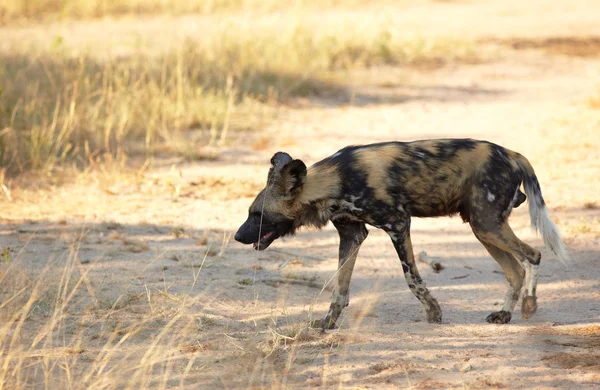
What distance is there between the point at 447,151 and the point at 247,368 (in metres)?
1.45

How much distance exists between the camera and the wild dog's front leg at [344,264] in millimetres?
4332

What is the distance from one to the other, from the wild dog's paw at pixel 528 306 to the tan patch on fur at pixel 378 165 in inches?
33.6

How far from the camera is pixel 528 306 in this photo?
4.38 meters

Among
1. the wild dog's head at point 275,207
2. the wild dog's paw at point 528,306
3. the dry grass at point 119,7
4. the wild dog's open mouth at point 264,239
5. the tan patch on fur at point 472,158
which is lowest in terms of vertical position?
the dry grass at point 119,7

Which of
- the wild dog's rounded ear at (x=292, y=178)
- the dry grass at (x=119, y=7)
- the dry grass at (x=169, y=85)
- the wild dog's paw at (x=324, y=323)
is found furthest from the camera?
the dry grass at (x=119, y=7)

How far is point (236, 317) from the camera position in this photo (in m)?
4.43

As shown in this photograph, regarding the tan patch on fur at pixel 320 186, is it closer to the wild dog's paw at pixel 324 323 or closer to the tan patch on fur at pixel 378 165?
the tan patch on fur at pixel 378 165

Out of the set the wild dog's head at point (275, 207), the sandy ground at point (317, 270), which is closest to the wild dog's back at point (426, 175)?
the wild dog's head at point (275, 207)

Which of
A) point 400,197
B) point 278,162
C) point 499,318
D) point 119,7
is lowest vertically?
point 119,7

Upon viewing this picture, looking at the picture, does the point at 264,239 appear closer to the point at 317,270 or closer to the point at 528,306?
the point at 317,270

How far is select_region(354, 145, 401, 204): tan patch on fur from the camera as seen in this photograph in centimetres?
418

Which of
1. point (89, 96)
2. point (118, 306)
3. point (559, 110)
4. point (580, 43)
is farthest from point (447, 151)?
point (580, 43)

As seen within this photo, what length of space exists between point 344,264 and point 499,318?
79 centimetres

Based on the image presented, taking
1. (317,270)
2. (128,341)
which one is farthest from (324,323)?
(317,270)
